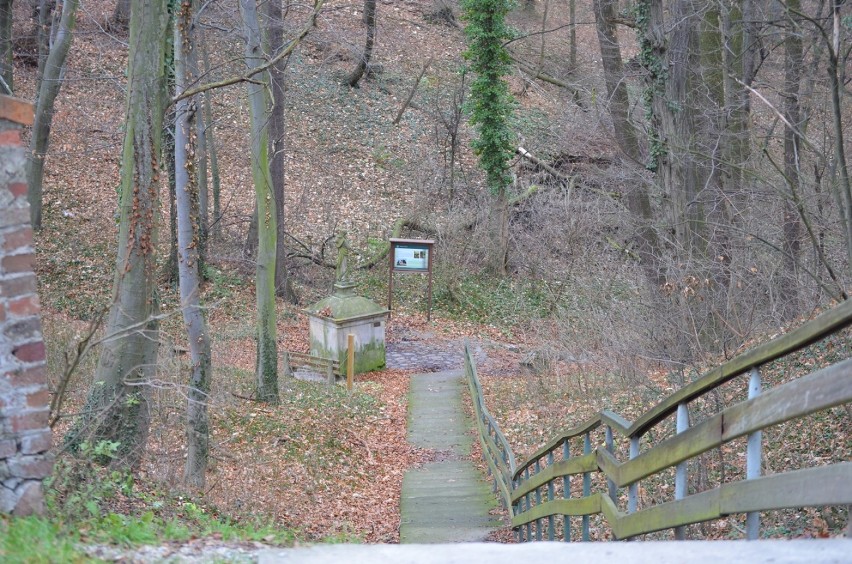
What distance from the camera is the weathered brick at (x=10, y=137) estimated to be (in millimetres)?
4402

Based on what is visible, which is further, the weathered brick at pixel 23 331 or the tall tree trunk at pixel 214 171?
the tall tree trunk at pixel 214 171

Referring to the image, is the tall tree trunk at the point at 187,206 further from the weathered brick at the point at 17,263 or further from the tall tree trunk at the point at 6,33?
the tall tree trunk at the point at 6,33

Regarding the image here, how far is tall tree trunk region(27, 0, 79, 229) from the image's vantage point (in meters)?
17.4

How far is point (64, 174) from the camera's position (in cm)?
2506

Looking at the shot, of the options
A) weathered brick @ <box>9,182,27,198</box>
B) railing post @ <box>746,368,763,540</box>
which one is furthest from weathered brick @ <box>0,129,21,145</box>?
railing post @ <box>746,368,763,540</box>

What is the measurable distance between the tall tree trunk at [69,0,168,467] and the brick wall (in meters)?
3.78

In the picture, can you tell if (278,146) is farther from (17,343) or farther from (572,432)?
(17,343)

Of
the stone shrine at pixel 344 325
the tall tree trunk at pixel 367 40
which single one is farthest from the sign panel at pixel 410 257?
the tall tree trunk at pixel 367 40

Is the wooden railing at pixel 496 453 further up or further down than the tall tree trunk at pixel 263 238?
further down

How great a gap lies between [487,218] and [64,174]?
41.9ft

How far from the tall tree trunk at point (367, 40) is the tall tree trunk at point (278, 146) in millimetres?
6826

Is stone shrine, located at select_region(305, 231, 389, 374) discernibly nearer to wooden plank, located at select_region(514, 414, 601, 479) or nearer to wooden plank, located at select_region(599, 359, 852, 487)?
wooden plank, located at select_region(514, 414, 601, 479)

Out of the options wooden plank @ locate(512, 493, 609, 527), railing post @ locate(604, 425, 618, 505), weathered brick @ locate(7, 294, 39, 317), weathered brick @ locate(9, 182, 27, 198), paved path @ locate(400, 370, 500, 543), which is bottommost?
paved path @ locate(400, 370, 500, 543)

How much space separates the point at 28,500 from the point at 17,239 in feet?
4.52
